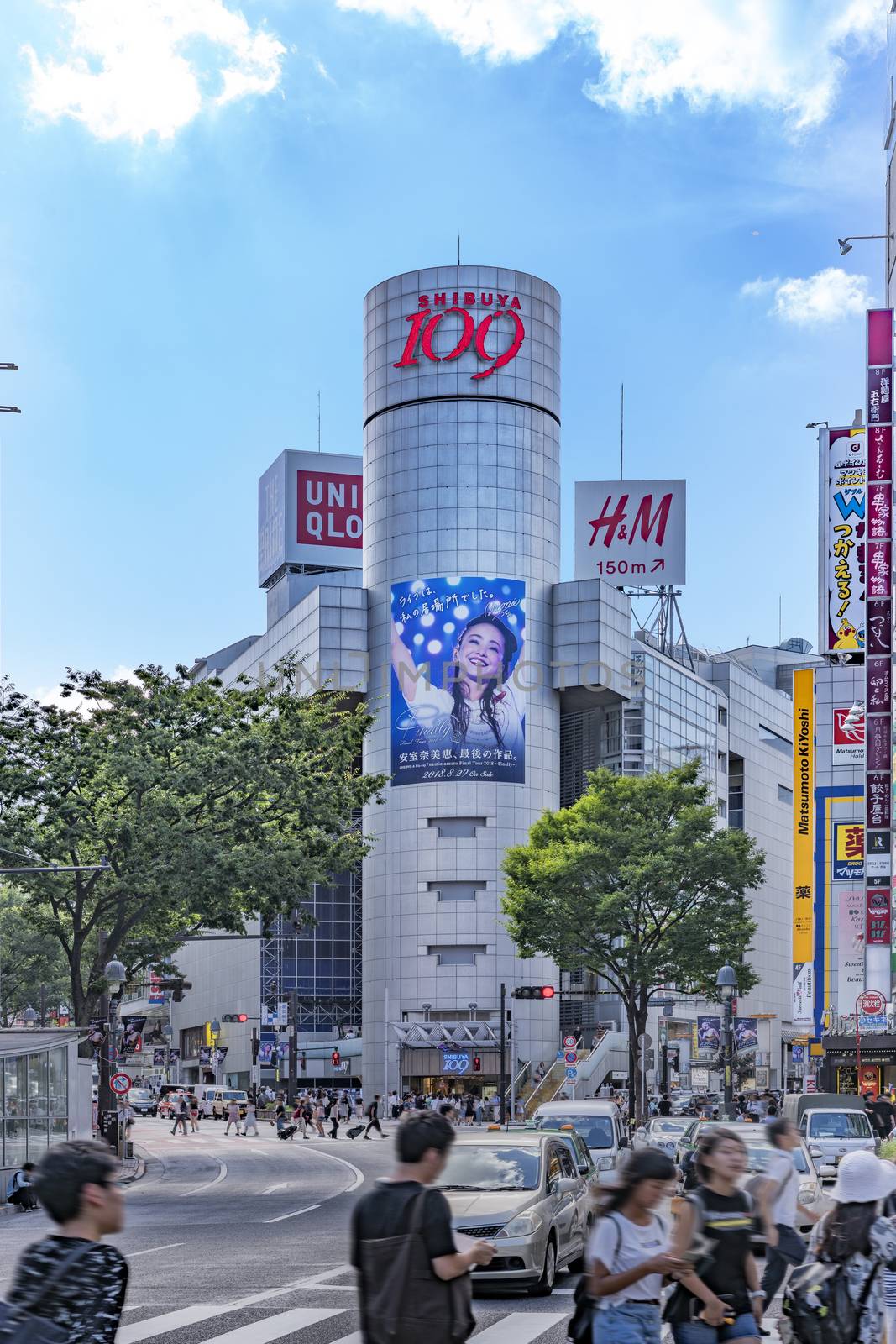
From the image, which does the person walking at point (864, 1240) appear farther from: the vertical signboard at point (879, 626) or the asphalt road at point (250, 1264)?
the vertical signboard at point (879, 626)

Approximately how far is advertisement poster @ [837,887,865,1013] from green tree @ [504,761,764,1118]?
5.74 m

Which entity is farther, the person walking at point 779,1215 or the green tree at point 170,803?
the green tree at point 170,803

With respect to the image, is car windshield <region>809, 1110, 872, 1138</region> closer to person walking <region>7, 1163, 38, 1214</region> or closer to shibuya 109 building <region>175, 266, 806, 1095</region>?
person walking <region>7, 1163, 38, 1214</region>

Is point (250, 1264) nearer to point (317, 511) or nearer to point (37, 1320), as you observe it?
point (37, 1320)

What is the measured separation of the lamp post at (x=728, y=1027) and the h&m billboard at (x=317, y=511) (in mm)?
75977

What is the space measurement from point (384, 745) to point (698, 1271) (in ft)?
301

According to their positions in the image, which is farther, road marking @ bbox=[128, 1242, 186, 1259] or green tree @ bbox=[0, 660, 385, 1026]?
green tree @ bbox=[0, 660, 385, 1026]

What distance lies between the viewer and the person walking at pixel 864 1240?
26.8 feet

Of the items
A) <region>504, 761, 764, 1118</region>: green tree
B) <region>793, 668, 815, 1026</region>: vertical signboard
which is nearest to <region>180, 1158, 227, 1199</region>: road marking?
<region>504, 761, 764, 1118</region>: green tree

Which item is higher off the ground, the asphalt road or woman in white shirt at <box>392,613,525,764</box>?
woman in white shirt at <box>392,613,525,764</box>

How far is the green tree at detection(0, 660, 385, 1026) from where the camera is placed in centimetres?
3978

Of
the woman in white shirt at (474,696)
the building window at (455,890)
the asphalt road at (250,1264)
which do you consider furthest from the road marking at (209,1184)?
the building window at (455,890)

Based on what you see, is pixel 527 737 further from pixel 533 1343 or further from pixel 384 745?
pixel 533 1343

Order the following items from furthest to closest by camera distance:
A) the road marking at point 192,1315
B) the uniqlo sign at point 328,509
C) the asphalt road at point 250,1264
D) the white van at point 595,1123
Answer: the uniqlo sign at point 328,509 < the white van at point 595,1123 < the asphalt road at point 250,1264 < the road marking at point 192,1315
